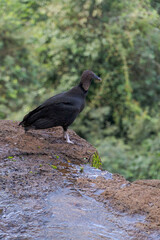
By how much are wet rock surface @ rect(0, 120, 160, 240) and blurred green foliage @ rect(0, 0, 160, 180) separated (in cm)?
421

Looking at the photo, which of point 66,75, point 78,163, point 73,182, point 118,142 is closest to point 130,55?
point 66,75

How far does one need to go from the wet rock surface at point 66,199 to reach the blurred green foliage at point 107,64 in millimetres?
4209

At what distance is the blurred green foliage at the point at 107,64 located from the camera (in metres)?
8.23

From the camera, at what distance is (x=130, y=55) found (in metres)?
8.82

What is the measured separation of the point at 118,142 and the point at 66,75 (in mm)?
2010

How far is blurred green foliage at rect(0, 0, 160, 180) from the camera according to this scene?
823cm

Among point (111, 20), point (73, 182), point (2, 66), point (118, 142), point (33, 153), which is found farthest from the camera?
point (2, 66)

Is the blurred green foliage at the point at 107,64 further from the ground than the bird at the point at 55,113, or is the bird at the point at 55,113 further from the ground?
the bird at the point at 55,113

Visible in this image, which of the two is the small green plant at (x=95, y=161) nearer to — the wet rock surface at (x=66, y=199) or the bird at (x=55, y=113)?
the wet rock surface at (x=66, y=199)

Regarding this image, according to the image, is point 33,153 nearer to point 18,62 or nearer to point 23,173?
point 23,173

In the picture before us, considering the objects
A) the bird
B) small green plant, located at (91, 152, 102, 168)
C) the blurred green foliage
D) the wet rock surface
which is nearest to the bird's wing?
the bird

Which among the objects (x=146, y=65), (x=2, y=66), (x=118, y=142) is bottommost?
(x=118, y=142)

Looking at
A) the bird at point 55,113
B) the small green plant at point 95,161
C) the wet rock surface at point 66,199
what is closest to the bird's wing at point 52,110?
the bird at point 55,113

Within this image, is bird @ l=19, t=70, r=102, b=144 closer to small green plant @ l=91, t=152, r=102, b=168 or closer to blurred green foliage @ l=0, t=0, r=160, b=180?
small green plant @ l=91, t=152, r=102, b=168
